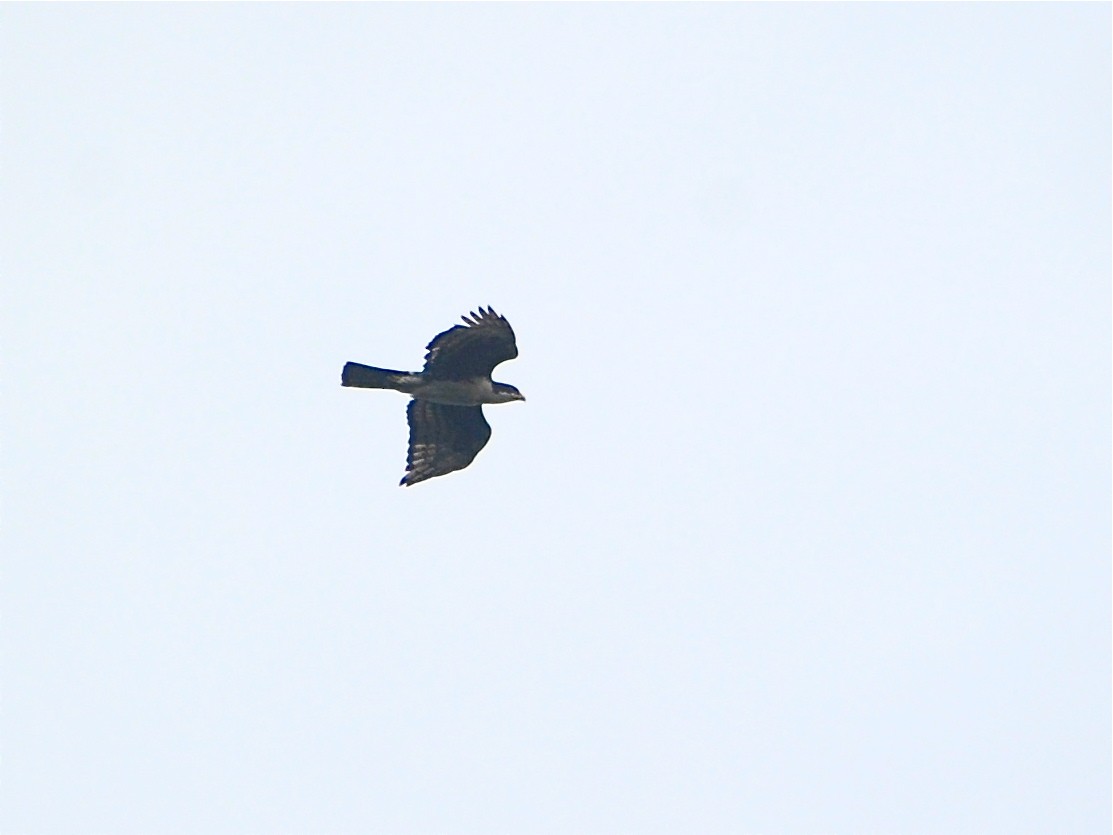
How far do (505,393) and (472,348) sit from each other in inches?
39.1

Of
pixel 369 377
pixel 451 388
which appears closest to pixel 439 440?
pixel 451 388

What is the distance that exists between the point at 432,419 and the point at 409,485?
37.6 inches

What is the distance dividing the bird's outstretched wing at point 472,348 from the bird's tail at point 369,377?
0.44 metres

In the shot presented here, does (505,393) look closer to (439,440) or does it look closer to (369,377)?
(439,440)

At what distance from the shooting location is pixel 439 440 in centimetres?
2706

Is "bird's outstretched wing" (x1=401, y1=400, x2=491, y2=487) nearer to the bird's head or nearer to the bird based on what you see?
the bird

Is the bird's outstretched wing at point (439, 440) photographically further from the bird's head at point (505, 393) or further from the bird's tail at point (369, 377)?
the bird's tail at point (369, 377)

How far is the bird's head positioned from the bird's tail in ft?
4.19

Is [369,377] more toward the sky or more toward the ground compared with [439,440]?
more toward the sky

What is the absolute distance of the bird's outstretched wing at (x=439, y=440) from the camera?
1062 inches

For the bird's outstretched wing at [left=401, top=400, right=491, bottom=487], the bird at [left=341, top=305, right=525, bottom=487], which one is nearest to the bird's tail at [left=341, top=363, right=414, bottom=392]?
the bird at [left=341, top=305, right=525, bottom=487]

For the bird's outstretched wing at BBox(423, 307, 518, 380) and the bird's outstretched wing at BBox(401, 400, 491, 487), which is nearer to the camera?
the bird's outstretched wing at BBox(423, 307, 518, 380)

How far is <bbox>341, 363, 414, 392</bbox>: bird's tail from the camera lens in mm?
25547

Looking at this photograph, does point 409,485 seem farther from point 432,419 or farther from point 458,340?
point 458,340
